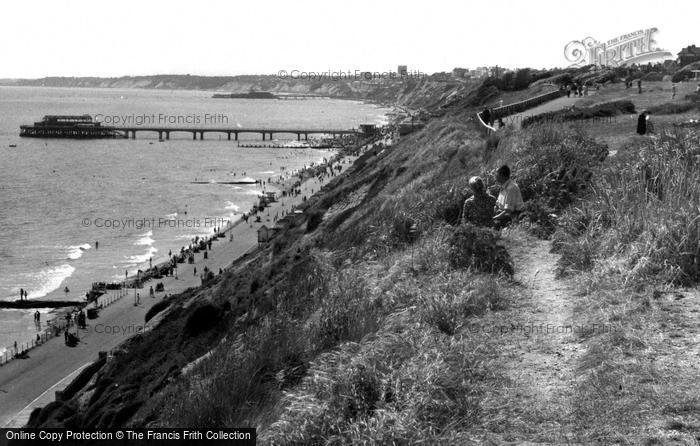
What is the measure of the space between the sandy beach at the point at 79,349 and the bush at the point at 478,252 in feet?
48.8

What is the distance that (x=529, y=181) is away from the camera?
12.1 meters

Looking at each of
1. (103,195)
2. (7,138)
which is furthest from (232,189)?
(7,138)

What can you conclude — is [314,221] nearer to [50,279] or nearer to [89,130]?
[50,279]

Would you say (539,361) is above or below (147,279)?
above

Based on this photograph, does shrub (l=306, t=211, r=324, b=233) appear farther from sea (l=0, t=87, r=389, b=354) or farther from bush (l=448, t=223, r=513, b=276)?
bush (l=448, t=223, r=513, b=276)

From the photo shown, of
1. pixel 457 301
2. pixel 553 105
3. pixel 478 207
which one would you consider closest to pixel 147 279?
pixel 553 105

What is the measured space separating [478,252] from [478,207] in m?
2.09

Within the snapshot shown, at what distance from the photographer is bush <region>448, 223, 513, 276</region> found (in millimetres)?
8789

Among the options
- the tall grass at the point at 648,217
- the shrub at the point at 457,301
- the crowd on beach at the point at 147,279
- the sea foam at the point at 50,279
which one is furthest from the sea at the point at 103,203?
the tall grass at the point at 648,217

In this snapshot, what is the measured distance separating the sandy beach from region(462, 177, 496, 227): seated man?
46.9 feet

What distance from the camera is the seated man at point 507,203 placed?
420 inches

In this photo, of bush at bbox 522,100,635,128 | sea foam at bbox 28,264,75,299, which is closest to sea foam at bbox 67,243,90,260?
sea foam at bbox 28,264,75,299

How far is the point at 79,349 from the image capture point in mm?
26859

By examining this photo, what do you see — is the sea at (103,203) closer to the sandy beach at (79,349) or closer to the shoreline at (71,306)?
the shoreline at (71,306)
